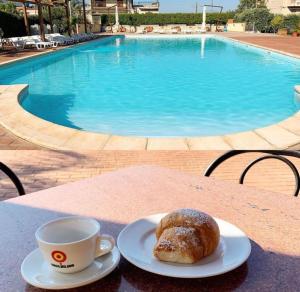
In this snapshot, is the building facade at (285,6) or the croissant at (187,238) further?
the building facade at (285,6)

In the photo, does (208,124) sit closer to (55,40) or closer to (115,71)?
(115,71)

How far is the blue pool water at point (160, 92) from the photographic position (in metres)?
8.07

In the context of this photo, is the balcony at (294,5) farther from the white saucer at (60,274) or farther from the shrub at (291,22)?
the white saucer at (60,274)

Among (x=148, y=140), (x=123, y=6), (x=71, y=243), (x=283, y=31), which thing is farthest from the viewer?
(x=123, y=6)

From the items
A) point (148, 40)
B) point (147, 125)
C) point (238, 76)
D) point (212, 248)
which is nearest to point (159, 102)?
point (147, 125)

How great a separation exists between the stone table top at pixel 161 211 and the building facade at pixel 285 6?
163 feet

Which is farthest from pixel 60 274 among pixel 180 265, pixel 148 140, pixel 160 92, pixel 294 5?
pixel 294 5

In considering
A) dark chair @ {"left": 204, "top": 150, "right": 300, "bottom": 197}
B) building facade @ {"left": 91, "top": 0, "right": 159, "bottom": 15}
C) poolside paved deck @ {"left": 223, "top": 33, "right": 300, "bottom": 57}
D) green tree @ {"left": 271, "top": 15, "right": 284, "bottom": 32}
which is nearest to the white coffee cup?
dark chair @ {"left": 204, "top": 150, "right": 300, "bottom": 197}

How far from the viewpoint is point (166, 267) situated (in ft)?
2.94

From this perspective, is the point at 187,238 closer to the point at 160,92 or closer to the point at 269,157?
the point at 269,157

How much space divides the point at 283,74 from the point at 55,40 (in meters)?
12.2

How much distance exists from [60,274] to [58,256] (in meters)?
0.07

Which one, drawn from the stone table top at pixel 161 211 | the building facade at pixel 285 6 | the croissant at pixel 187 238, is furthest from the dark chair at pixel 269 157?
the building facade at pixel 285 6

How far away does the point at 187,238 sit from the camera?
886mm
